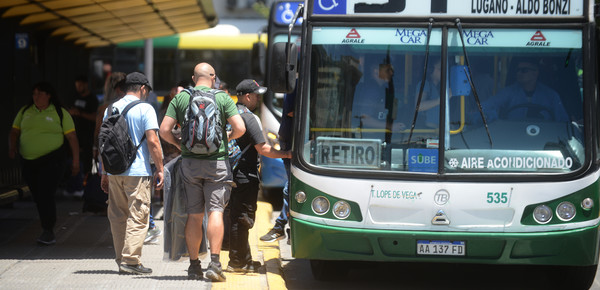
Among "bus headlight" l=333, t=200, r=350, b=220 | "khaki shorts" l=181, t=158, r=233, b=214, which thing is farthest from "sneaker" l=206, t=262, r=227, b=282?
"bus headlight" l=333, t=200, r=350, b=220

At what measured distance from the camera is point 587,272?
737 centimetres

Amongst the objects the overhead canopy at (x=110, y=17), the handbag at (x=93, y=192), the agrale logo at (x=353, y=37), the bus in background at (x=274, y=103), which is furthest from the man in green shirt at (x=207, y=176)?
the bus in background at (x=274, y=103)

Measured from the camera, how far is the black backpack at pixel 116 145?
7.71 m

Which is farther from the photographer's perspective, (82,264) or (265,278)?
(82,264)

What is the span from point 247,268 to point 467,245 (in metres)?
2.05

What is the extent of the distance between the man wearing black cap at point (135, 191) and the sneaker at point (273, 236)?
211cm

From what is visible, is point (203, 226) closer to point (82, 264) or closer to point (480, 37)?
point (82, 264)

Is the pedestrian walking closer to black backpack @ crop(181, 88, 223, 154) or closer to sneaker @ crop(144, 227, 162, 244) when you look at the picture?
sneaker @ crop(144, 227, 162, 244)

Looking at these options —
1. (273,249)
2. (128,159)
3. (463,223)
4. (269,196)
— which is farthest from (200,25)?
(463,223)

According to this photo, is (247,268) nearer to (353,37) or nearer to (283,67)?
(283,67)

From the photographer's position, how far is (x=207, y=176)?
7422 mm

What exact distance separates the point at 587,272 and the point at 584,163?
35.0 inches

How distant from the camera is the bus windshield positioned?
7133mm

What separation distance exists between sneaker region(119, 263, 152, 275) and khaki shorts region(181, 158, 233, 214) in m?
0.72
